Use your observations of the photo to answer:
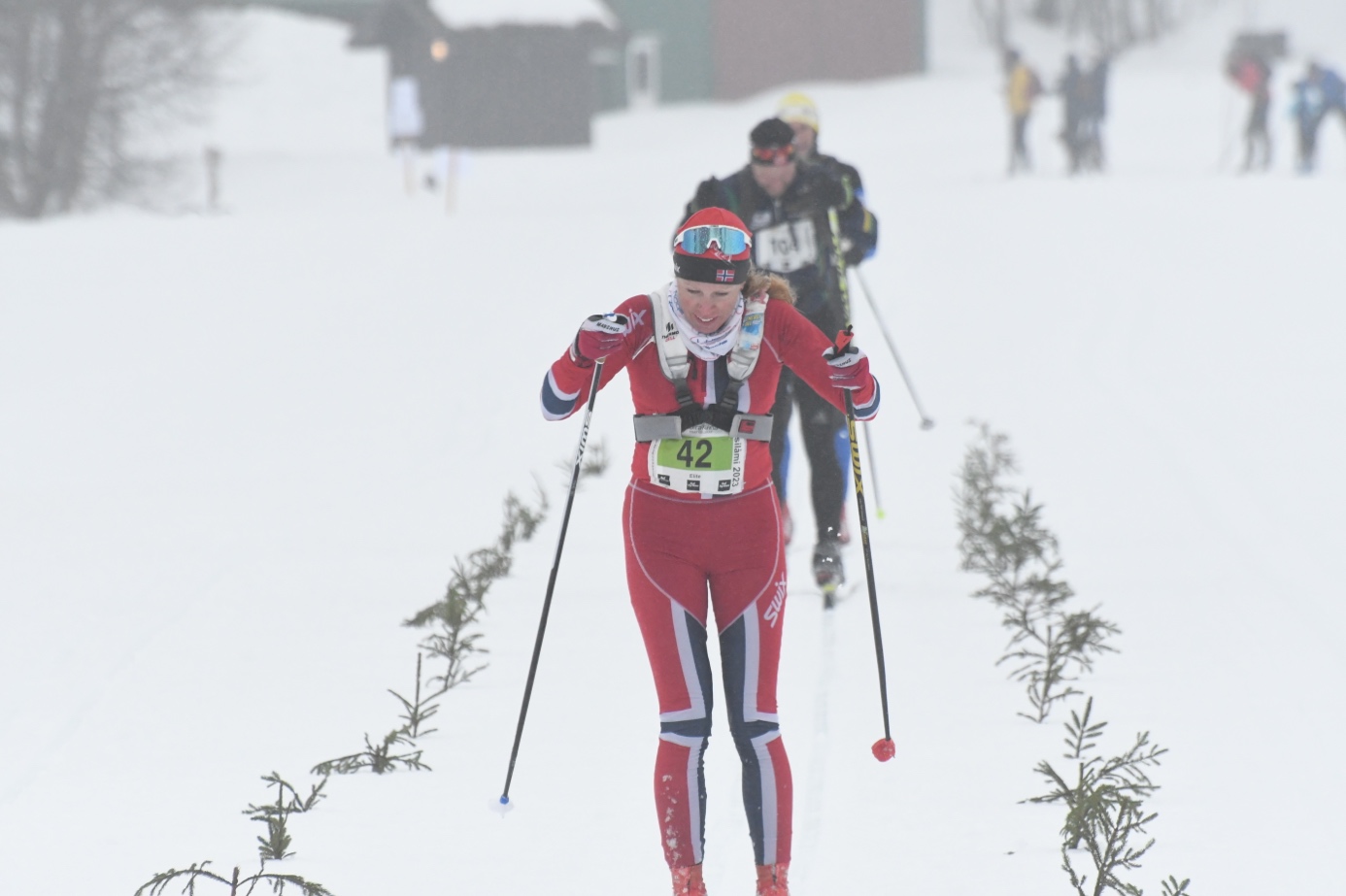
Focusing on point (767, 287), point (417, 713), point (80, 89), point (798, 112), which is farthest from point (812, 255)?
point (80, 89)

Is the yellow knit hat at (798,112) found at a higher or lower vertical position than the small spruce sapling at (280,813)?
higher

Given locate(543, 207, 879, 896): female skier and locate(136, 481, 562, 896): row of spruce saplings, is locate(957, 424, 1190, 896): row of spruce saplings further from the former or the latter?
locate(136, 481, 562, 896): row of spruce saplings

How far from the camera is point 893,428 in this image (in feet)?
41.0

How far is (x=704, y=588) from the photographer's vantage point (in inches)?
168

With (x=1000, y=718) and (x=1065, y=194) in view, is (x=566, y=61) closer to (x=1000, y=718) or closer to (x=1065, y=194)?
(x=1065, y=194)

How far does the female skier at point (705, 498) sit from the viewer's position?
4.18 metres

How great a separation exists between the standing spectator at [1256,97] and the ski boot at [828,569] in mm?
21791

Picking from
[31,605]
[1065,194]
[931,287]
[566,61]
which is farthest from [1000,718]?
[566,61]

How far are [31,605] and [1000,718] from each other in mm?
4371

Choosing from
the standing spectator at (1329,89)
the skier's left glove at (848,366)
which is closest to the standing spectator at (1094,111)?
the standing spectator at (1329,89)

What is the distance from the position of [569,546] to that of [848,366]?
196 inches

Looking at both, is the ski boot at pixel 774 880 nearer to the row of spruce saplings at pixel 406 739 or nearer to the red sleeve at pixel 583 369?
the row of spruce saplings at pixel 406 739

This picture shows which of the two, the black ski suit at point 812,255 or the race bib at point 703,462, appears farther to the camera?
the black ski suit at point 812,255

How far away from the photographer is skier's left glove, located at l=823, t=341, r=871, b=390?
4.25 meters
